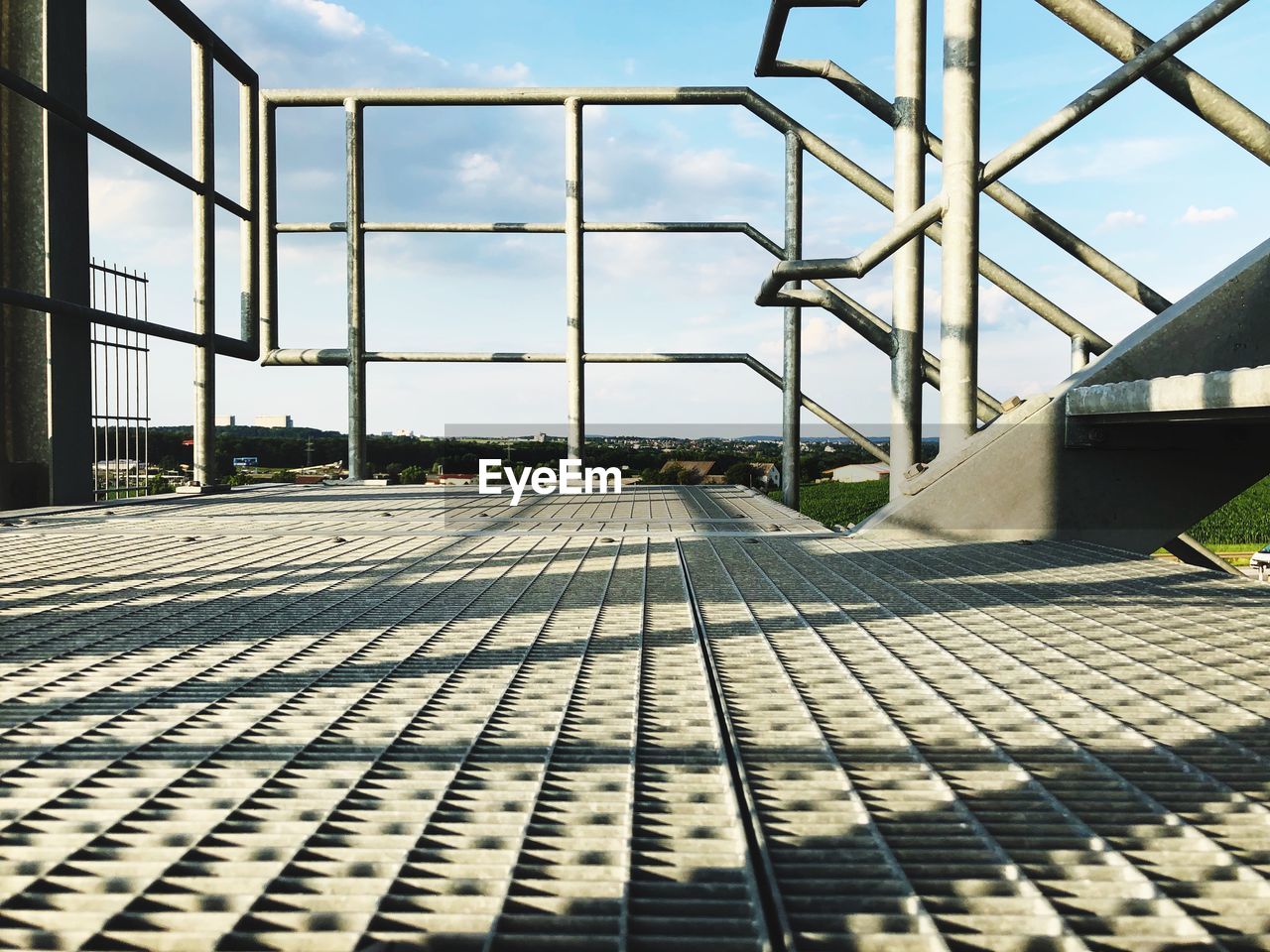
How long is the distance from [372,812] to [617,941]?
0.48 meters

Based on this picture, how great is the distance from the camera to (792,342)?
9.12 m

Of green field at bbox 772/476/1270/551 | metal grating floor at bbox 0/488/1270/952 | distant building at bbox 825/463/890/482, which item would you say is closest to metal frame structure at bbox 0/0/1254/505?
distant building at bbox 825/463/890/482

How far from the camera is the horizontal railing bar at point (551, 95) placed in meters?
9.36

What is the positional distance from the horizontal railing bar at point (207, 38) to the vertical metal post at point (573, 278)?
10.4ft

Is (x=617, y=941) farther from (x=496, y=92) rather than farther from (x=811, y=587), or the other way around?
(x=496, y=92)

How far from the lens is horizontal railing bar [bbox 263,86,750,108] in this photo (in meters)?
9.36

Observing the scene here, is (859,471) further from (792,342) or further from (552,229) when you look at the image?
(552,229)

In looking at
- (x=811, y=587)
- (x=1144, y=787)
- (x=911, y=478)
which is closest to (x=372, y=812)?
(x=1144, y=787)

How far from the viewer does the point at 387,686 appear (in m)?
2.01

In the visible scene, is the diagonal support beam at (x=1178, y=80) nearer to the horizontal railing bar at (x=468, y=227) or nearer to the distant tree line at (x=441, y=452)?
the distant tree line at (x=441, y=452)

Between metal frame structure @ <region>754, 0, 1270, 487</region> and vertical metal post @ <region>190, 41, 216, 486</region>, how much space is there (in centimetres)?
520

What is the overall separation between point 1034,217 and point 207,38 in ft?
23.6

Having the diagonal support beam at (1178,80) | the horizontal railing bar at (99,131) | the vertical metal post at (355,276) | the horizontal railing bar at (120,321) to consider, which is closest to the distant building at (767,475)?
the vertical metal post at (355,276)

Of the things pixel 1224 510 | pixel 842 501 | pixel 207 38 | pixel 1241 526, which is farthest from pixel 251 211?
pixel 1224 510
